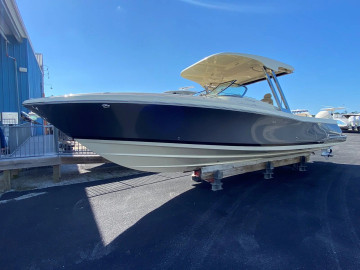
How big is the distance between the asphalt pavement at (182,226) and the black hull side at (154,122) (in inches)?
44.2

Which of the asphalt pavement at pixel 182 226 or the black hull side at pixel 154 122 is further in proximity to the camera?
the black hull side at pixel 154 122

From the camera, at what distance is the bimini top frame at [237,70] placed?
3949 mm

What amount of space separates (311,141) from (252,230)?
3.16m

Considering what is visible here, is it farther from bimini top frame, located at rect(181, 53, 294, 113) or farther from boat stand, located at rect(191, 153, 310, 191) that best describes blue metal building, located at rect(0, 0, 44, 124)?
boat stand, located at rect(191, 153, 310, 191)

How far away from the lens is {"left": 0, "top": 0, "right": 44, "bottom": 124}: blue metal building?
7013 mm

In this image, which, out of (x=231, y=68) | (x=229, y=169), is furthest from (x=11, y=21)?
(x=229, y=169)

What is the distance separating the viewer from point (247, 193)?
393 centimetres

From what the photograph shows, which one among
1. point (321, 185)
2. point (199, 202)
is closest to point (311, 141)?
point (321, 185)

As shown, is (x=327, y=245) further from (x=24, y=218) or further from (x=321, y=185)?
(x=24, y=218)

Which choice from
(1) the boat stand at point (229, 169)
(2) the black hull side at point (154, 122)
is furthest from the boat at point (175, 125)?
(1) the boat stand at point (229, 169)

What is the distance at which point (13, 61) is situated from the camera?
25.1ft

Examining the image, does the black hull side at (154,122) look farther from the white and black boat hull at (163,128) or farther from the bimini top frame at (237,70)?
the bimini top frame at (237,70)

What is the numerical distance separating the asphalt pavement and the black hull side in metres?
1.12

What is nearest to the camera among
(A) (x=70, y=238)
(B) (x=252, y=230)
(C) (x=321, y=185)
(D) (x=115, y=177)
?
(A) (x=70, y=238)
